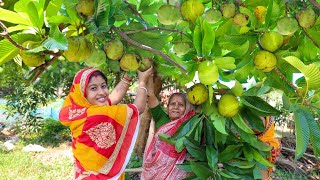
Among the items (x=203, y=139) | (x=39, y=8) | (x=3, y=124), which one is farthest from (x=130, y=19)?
(x=3, y=124)

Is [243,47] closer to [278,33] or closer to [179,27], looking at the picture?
[278,33]

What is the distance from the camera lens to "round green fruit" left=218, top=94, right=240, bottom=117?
118 centimetres

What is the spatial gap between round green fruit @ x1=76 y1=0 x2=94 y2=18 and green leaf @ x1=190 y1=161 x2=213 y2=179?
32.3 inches

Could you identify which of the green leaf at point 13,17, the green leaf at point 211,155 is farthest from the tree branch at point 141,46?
the green leaf at point 211,155

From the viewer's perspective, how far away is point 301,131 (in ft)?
3.38

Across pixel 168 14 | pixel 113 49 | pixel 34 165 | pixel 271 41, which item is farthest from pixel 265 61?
pixel 34 165

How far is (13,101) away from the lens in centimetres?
700

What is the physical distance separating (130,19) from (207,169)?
0.70 metres

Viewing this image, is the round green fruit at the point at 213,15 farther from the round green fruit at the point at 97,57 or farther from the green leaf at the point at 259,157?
the green leaf at the point at 259,157

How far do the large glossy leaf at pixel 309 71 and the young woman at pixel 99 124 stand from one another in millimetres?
889

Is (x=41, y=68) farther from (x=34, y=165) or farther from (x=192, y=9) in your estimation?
(x=34, y=165)

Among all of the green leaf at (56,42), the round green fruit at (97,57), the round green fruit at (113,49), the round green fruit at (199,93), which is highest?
the green leaf at (56,42)

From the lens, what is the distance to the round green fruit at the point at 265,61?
110 cm

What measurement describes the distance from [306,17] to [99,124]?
3.53 feet
